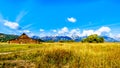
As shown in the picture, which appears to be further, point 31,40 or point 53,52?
point 31,40

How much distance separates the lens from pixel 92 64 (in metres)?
9.52

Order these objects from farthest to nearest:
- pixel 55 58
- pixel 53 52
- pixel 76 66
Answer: pixel 53 52, pixel 55 58, pixel 76 66

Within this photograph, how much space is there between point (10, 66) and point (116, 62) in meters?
4.68

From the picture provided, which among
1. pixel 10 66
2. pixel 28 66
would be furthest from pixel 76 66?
pixel 10 66

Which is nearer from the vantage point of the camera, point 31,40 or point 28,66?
point 28,66

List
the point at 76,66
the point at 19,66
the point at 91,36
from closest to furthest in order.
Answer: the point at 76,66, the point at 19,66, the point at 91,36

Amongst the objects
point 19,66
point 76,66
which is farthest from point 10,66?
point 76,66

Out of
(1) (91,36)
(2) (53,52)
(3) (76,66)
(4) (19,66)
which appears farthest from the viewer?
(1) (91,36)

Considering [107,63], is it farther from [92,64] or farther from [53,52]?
[53,52]

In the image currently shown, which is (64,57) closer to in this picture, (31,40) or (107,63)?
(107,63)

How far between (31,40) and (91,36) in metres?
30.4

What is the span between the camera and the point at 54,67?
9500 millimetres

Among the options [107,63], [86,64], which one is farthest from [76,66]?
[107,63]

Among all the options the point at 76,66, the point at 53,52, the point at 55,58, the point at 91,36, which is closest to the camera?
the point at 76,66
